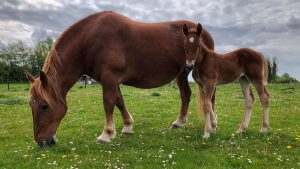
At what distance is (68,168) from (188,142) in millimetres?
3206

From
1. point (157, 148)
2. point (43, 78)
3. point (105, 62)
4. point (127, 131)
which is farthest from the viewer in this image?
point (127, 131)

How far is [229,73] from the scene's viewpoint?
358 inches

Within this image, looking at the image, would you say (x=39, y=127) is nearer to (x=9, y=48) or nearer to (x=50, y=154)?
(x=50, y=154)

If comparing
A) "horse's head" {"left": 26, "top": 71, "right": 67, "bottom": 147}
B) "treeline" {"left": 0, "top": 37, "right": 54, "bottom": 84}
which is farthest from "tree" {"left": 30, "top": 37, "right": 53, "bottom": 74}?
"horse's head" {"left": 26, "top": 71, "right": 67, "bottom": 147}

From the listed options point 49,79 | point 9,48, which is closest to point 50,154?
point 49,79

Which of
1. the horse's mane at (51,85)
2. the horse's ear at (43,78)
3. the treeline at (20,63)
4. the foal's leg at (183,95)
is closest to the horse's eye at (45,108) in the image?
the horse's mane at (51,85)

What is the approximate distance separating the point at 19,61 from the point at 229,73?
74.9 metres

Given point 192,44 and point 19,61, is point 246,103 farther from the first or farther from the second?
point 19,61

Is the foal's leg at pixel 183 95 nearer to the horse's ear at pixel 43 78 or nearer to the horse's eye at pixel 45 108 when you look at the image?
the horse's eye at pixel 45 108

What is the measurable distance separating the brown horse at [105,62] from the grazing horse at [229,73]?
27.2 inches

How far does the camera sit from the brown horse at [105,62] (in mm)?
7406

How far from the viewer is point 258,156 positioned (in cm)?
684

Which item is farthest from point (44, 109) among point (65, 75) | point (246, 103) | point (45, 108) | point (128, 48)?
point (246, 103)

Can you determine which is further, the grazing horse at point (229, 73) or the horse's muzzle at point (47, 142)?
the grazing horse at point (229, 73)
